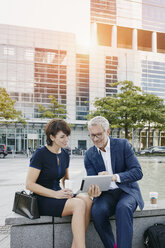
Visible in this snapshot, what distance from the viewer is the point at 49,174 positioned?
9.09 ft

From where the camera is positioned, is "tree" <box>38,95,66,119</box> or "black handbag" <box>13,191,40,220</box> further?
"tree" <box>38,95,66,119</box>

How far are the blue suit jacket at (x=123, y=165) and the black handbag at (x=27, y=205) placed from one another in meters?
0.86

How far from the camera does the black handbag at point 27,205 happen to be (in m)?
2.61

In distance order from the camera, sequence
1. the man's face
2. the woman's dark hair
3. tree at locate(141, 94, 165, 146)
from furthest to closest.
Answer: tree at locate(141, 94, 165, 146)
the man's face
the woman's dark hair

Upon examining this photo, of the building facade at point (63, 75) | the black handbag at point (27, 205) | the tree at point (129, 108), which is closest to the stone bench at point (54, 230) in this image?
the black handbag at point (27, 205)

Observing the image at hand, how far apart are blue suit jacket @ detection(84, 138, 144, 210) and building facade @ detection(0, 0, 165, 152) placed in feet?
89.8

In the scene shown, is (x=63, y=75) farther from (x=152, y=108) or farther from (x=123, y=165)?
(x=123, y=165)

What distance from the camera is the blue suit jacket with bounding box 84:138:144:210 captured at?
289 cm

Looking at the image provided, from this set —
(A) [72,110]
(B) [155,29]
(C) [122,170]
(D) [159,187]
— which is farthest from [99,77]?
(C) [122,170]

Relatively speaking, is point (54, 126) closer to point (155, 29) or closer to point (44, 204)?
point (44, 204)

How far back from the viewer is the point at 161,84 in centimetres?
4481

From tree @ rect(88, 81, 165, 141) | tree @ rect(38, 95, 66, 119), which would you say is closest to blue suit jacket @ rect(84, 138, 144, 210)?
tree @ rect(88, 81, 165, 141)

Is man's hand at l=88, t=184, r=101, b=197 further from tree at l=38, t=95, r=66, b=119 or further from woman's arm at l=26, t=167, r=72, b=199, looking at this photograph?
tree at l=38, t=95, r=66, b=119

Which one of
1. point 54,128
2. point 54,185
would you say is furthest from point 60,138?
point 54,185
